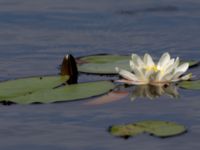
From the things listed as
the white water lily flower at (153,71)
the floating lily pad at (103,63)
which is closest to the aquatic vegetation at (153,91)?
the white water lily flower at (153,71)

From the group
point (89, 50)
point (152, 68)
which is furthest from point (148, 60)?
point (89, 50)

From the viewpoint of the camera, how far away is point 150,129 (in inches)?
122

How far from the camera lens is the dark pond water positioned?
Result: 3.09 m

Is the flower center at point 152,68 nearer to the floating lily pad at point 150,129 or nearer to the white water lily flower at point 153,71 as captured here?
the white water lily flower at point 153,71

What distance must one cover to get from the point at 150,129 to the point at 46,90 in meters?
0.69

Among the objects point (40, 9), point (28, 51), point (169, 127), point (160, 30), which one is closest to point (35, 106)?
Answer: point (169, 127)

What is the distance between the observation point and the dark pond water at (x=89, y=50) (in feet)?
10.2

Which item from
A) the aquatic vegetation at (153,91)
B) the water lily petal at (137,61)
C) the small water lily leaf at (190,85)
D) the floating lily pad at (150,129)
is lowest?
the floating lily pad at (150,129)

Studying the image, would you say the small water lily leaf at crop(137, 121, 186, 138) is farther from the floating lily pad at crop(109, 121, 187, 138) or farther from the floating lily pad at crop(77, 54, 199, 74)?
the floating lily pad at crop(77, 54, 199, 74)

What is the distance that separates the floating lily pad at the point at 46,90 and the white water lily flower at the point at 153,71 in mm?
102

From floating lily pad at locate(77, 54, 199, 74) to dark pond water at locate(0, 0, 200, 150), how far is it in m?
0.07

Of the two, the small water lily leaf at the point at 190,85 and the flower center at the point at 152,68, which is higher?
the flower center at the point at 152,68

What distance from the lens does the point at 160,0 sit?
5.66m

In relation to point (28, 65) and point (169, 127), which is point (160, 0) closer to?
point (28, 65)
